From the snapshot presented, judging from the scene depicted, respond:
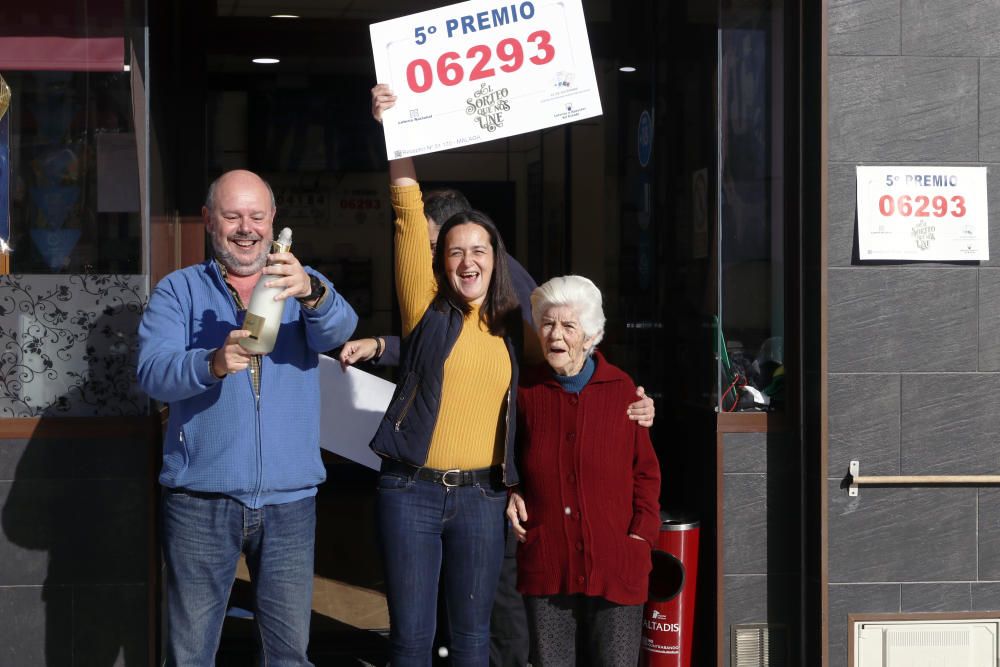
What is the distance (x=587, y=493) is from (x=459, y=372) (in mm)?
536

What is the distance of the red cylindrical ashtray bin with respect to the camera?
15.0ft

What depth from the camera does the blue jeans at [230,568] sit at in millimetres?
3633

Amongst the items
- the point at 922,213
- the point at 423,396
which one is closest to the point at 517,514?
the point at 423,396

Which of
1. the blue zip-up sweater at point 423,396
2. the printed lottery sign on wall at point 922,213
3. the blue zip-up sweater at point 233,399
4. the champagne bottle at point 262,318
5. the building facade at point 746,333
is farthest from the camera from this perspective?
the printed lottery sign on wall at point 922,213

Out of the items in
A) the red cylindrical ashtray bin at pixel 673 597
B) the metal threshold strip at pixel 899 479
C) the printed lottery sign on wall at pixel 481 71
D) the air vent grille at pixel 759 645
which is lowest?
the air vent grille at pixel 759 645

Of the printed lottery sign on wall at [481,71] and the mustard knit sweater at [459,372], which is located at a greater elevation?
the printed lottery sign on wall at [481,71]

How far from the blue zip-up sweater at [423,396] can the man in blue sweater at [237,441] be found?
232 millimetres

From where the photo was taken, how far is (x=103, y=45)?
14.6 ft

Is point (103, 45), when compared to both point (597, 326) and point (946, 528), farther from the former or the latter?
point (946, 528)

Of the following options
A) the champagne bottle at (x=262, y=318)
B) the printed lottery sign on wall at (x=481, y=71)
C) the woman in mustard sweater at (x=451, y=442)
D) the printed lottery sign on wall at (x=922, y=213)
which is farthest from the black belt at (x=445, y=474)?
the printed lottery sign on wall at (x=922, y=213)

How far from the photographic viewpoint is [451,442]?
148 inches

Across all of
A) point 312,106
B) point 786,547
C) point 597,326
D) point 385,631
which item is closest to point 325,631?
point 385,631

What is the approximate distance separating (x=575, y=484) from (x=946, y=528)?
1.73 meters

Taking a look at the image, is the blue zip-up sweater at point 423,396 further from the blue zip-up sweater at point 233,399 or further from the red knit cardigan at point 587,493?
the blue zip-up sweater at point 233,399
